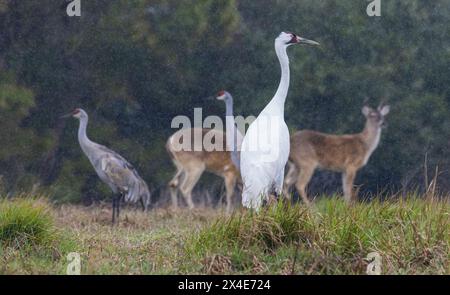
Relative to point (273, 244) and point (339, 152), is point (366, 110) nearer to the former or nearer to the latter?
point (339, 152)

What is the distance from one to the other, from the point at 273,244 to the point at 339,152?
22.9 feet

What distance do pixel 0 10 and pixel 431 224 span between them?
8.13 meters

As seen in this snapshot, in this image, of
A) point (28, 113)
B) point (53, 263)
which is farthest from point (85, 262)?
point (28, 113)

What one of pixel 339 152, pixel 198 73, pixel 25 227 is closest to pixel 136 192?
pixel 198 73

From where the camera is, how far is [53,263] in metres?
7.11

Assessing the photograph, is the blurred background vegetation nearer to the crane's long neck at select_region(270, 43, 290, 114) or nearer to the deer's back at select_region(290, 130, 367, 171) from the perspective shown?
the deer's back at select_region(290, 130, 367, 171)

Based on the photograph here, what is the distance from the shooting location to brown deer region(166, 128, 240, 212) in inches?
525

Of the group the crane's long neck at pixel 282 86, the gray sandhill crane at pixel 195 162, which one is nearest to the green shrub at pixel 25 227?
the crane's long neck at pixel 282 86

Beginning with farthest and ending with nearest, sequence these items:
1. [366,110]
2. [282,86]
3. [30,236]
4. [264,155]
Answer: [366,110]
[282,86]
[264,155]
[30,236]

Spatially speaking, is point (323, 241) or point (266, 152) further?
point (266, 152)

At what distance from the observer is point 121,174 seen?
37.6ft

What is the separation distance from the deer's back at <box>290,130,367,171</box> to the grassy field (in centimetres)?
575

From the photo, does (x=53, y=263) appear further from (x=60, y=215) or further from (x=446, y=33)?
(x=446, y=33)
